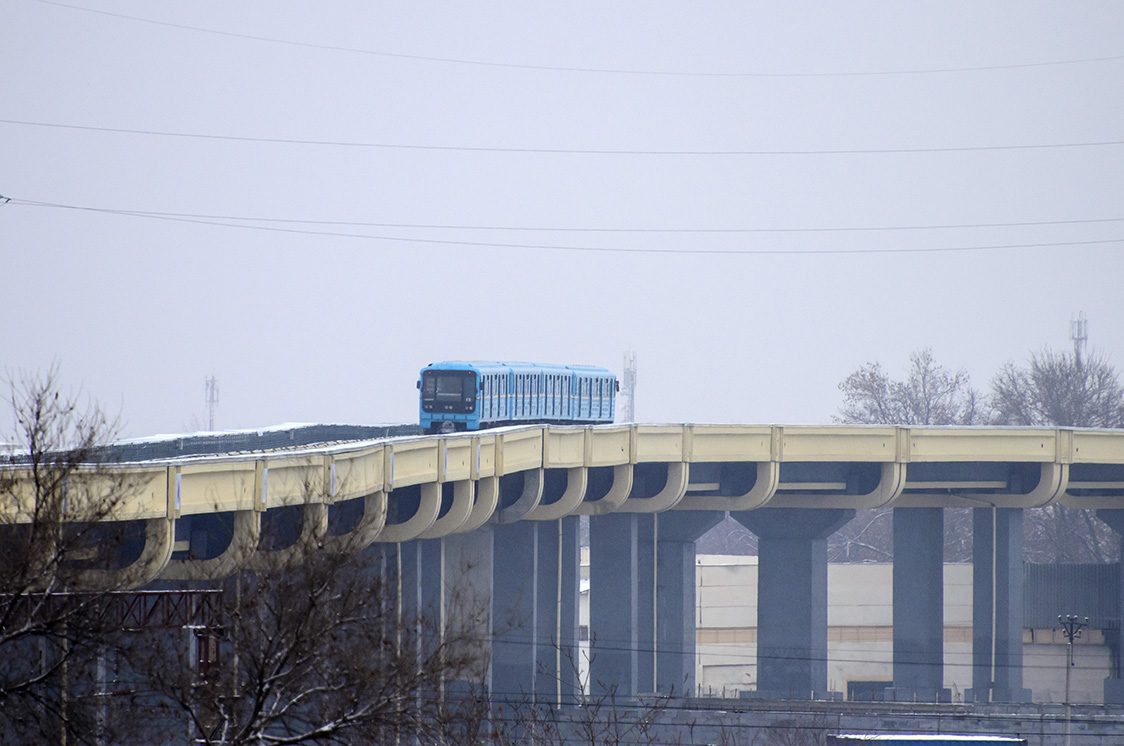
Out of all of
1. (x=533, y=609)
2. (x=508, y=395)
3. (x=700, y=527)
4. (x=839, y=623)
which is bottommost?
(x=839, y=623)

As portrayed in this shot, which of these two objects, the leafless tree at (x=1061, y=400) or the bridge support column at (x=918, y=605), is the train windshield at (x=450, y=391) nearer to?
the bridge support column at (x=918, y=605)

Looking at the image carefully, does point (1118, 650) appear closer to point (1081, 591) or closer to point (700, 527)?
point (1081, 591)

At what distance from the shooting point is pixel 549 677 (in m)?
59.5

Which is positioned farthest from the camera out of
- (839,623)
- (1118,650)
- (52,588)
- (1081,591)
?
(839,623)

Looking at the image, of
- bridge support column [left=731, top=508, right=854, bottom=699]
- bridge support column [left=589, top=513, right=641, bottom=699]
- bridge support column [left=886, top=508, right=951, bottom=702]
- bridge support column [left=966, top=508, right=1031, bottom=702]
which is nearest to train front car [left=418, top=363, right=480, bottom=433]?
bridge support column [left=589, top=513, right=641, bottom=699]

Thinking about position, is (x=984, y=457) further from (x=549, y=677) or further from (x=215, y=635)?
(x=215, y=635)

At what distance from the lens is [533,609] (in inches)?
2270

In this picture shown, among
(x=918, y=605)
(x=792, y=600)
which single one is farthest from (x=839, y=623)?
(x=792, y=600)

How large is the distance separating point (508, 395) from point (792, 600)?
1747 centimetres

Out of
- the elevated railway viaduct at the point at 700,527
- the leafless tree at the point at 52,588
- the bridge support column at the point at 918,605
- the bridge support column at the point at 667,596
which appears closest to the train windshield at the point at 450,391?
the elevated railway viaduct at the point at 700,527

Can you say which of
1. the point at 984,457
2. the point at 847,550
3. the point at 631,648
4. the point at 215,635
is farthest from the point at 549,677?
the point at 847,550

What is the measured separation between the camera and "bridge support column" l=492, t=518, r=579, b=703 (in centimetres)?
5762

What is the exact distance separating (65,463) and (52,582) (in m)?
3.83

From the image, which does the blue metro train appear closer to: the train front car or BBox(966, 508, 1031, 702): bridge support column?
the train front car
